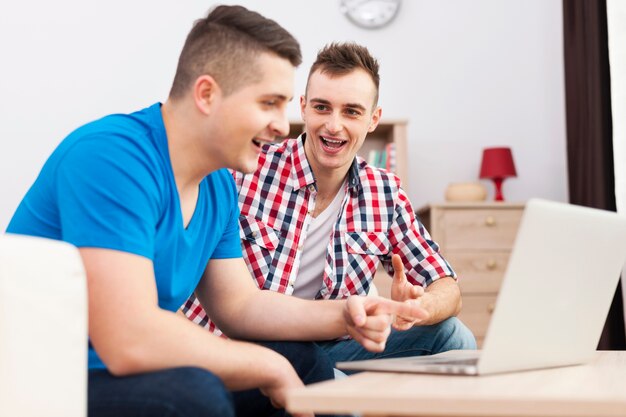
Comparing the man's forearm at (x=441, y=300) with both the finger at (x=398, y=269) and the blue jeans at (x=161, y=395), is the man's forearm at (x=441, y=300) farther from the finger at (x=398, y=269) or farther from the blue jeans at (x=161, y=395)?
the blue jeans at (x=161, y=395)

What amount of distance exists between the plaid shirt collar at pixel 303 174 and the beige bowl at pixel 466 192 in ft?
5.57

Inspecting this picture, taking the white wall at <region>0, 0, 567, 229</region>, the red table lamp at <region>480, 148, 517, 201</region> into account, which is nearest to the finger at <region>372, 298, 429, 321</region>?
the red table lamp at <region>480, 148, 517, 201</region>

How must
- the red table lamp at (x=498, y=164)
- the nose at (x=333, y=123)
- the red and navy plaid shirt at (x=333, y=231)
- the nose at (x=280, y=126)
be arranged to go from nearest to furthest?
the nose at (x=280, y=126) → the red and navy plaid shirt at (x=333, y=231) → the nose at (x=333, y=123) → the red table lamp at (x=498, y=164)

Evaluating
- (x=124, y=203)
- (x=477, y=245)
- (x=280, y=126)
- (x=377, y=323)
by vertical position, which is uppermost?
(x=280, y=126)

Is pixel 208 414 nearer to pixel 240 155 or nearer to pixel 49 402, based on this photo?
pixel 49 402

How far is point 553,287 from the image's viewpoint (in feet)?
3.76

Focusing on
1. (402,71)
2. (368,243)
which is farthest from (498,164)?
(368,243)

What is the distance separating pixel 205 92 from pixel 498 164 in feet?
9.22

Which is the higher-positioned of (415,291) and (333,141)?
(333,141)

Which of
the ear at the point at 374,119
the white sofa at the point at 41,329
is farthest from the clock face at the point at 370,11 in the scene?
the white sofa at the point at 41,329

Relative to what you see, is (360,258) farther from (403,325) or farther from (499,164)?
(499,164)

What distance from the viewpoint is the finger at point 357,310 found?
1303mm

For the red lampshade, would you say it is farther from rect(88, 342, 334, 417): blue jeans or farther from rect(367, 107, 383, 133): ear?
rect(88, 342, 334, 417): blue jeans

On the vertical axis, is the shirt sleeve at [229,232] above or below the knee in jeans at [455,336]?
above
